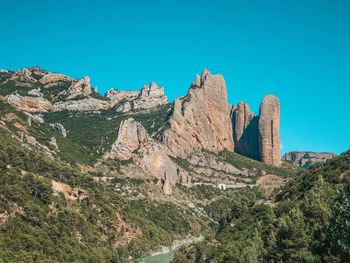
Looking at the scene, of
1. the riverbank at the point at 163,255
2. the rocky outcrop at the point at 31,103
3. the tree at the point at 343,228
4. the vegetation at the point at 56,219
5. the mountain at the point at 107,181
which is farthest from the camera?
the rocky outcrop at the point at 31,103

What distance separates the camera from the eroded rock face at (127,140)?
141750 millimetres

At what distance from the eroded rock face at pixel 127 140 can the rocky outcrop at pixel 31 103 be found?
2086 inches

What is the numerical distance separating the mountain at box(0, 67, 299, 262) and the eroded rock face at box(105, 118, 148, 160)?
1.48ft

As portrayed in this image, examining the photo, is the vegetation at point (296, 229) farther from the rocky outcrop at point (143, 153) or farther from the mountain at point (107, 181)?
the rocky outcrop at point (143, 153)

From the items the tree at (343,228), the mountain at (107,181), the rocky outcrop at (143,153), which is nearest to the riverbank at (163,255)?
the mountain at (107,181)

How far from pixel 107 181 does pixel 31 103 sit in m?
82.6

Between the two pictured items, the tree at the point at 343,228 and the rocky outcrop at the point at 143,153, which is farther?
the rocky outcrop at the point at 143,153

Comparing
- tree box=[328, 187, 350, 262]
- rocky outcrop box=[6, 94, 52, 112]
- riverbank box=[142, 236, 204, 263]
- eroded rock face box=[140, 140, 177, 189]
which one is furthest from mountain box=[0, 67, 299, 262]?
tree box=[328, 187, 350, 262]

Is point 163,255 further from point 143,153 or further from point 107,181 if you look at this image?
point 143,153

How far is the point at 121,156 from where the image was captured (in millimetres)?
141750

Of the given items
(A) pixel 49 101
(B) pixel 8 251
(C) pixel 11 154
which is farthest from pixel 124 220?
(A) pixel 49 101

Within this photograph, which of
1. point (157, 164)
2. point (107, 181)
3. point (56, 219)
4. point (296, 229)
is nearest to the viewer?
point (296, 229)

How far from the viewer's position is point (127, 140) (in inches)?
5822

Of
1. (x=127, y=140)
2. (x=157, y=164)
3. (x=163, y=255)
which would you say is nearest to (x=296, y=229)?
(x=163, y=255)
